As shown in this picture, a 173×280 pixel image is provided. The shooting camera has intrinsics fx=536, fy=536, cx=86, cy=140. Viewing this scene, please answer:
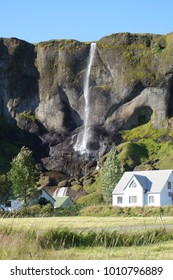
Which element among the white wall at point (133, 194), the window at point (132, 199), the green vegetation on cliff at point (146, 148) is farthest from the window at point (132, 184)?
the green vegetation on cliff at point (146, 148)

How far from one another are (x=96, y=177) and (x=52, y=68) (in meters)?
59.3

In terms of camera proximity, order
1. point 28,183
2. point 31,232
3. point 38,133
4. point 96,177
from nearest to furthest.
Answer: point 31,232
point 28,183
point 96,177
point 38,133

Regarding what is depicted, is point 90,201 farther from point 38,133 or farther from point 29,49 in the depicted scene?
point 29,49

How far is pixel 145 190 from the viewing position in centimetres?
8850

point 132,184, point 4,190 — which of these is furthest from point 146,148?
point 4,190

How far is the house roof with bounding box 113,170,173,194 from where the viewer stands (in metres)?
87.9

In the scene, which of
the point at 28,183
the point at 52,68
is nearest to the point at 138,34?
the point at 52,68

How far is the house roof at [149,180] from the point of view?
8788 centimetres

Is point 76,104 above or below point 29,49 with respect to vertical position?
below

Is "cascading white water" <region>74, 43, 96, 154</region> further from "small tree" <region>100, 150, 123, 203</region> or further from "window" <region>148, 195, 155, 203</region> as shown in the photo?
"window" <region>148, 195, 155, 203</region>

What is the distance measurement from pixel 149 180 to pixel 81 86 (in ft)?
303

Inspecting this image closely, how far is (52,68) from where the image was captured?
18475 centimetres

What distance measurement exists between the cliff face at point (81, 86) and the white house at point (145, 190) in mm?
68495
